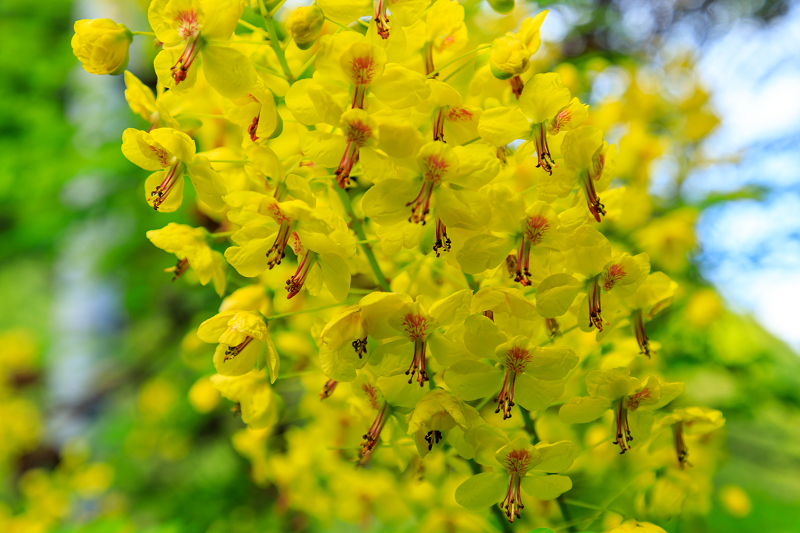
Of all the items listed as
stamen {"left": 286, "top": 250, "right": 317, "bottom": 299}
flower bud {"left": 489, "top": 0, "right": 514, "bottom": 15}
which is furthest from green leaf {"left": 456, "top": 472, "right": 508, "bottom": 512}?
flower bud {"left": 489, "top": 0, "right": 514, "bottom": 15}

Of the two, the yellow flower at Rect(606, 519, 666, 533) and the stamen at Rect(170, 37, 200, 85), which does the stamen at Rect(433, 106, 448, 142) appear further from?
the yellow flower at Rect(606, 519, 666, 533)

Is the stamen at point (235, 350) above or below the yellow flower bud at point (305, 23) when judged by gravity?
below

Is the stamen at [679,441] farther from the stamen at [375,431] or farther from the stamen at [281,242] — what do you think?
the stamen at [281,242]

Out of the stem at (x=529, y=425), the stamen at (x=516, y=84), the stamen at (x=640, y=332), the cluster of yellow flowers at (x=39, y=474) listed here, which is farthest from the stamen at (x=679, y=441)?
the cluster of yellow flowers at (x=39, y=474)

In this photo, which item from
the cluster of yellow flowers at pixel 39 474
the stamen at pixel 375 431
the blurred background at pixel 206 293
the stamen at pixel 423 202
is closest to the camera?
the stamen at pixel 423 202

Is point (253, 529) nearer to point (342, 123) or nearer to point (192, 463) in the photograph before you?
point (192, 463)

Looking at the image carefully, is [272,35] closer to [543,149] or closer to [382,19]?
[382,19]
